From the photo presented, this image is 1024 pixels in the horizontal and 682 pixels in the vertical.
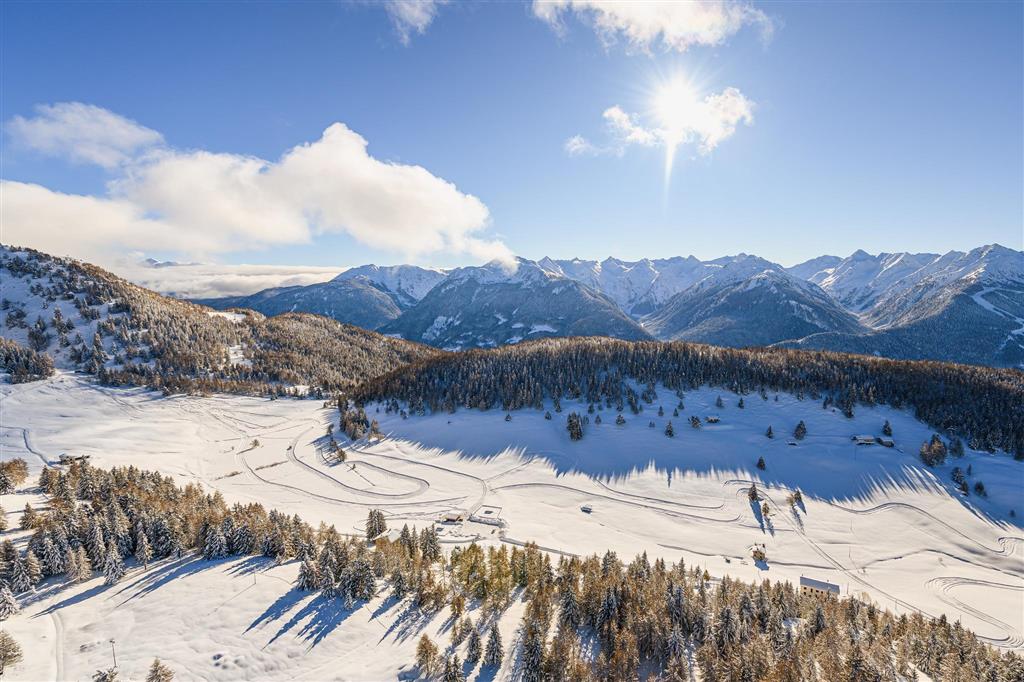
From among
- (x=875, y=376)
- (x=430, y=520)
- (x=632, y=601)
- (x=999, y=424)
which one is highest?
(x=875, y=376)

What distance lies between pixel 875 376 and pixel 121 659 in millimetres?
169810

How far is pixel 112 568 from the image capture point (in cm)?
4566

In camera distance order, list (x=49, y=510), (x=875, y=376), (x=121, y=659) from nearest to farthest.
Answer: (x=121, y=659) → (x=49, y=510) → (x=875, y=376)

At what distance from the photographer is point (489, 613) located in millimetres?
43312

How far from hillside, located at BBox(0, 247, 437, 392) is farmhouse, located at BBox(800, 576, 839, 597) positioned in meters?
161

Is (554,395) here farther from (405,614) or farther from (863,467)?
(405,614)

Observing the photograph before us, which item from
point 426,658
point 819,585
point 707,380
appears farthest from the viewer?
point 707,380

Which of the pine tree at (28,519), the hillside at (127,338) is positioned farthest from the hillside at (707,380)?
the pine tree at (28,519)

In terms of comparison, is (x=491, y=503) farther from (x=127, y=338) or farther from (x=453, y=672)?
(x=127, y=338)

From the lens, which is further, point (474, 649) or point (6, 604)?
point (6, 604)

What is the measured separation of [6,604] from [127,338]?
161 meters

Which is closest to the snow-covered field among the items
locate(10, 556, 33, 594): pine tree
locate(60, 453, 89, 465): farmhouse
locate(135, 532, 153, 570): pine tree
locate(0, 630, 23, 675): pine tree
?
locate(135, 532, 153, 570): pine tree

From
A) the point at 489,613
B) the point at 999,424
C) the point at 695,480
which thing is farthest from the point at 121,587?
the point at 999,424

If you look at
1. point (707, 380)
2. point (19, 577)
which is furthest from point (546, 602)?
Answer: point (707, 380)
